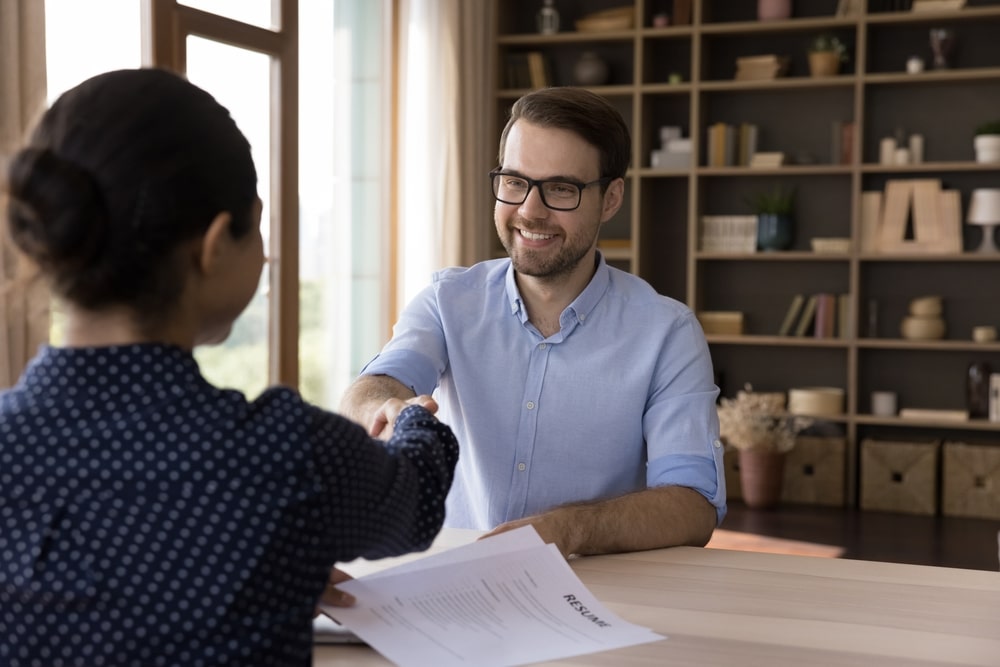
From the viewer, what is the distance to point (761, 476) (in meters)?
5.22

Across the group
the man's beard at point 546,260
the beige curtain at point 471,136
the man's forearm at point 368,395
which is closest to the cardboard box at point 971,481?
the beige curtain at point 471,136

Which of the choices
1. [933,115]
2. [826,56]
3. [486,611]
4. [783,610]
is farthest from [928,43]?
[486,611]

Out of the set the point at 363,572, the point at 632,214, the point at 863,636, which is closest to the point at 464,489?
the point at 363,572

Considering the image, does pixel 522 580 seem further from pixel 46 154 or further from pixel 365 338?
pixel 365 338

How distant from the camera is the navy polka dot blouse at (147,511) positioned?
81 cm

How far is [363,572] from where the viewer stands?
143cm

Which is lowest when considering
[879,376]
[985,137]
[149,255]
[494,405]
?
[879,376]

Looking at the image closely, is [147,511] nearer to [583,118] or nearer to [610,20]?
[583,118]

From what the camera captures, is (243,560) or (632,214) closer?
(243,560)

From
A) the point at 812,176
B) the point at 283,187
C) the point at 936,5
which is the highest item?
the point at 936,5

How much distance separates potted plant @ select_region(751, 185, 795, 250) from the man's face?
3.61 metres

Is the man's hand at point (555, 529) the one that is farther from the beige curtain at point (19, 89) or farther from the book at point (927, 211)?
the book at point (927, 211)

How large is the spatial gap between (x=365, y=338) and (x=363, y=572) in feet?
12.2

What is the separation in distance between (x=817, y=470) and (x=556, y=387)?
3.70 m
